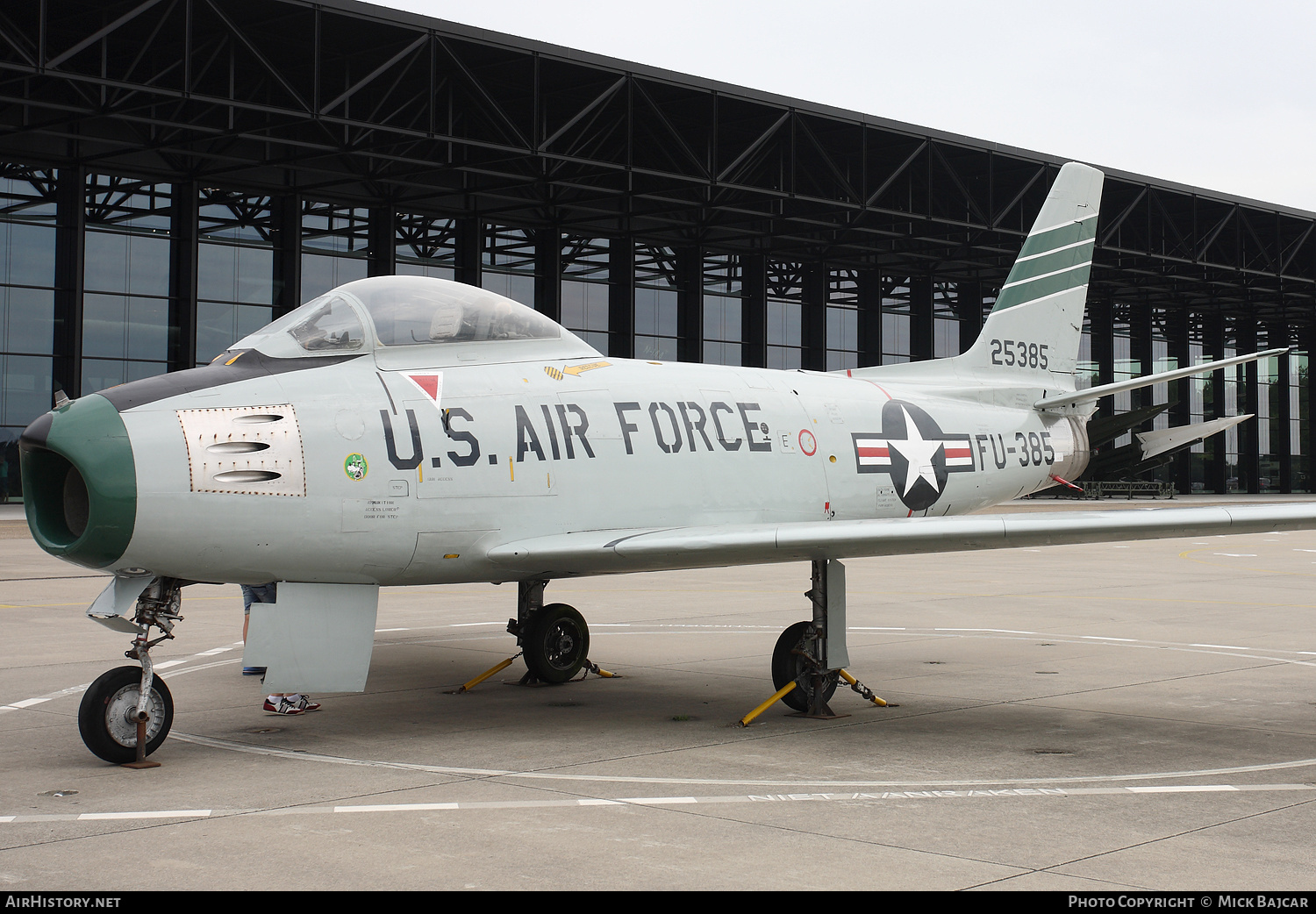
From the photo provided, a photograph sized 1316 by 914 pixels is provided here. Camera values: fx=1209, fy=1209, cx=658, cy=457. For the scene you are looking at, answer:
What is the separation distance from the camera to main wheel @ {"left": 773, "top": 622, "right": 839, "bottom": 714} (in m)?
9.17

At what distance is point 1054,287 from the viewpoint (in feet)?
45.9

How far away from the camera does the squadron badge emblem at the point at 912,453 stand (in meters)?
11.0

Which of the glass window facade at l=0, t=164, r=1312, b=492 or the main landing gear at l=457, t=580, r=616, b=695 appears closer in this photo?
the main landing gear at l=457, t=580, r=616, b=695

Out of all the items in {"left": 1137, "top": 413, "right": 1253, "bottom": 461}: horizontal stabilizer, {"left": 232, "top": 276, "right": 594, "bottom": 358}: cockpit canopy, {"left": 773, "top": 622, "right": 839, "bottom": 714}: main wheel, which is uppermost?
{"left": 232, "top": 276, "right": 594, "bottom": 358}: cockpit canopy

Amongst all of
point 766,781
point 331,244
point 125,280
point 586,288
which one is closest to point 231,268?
point 125,280

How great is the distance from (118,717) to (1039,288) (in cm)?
1071

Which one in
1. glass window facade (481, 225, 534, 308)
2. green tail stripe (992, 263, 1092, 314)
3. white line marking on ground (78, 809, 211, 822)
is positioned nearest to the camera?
white line marking on ground (78, 809, 211, 822)

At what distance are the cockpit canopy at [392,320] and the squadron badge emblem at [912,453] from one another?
3.42m

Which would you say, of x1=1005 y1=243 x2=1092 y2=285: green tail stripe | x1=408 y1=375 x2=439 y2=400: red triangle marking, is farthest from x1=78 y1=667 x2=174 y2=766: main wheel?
x1=1005 y1=243 x2=1092 y2=285: green tail stripe

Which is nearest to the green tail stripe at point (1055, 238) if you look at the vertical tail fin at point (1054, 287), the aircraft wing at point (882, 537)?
the vertical tail fin at point (1054, 287)

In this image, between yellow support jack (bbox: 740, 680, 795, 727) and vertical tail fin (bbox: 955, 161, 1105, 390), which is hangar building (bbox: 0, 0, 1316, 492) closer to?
vertical tail fin (bbox: 955, 161, 1105, 390)

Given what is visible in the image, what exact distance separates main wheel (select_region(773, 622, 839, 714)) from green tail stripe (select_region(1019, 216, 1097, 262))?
258 inches

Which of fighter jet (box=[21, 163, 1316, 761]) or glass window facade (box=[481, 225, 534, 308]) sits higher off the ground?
glass window facade (box=[481, 225, 534, 308])
